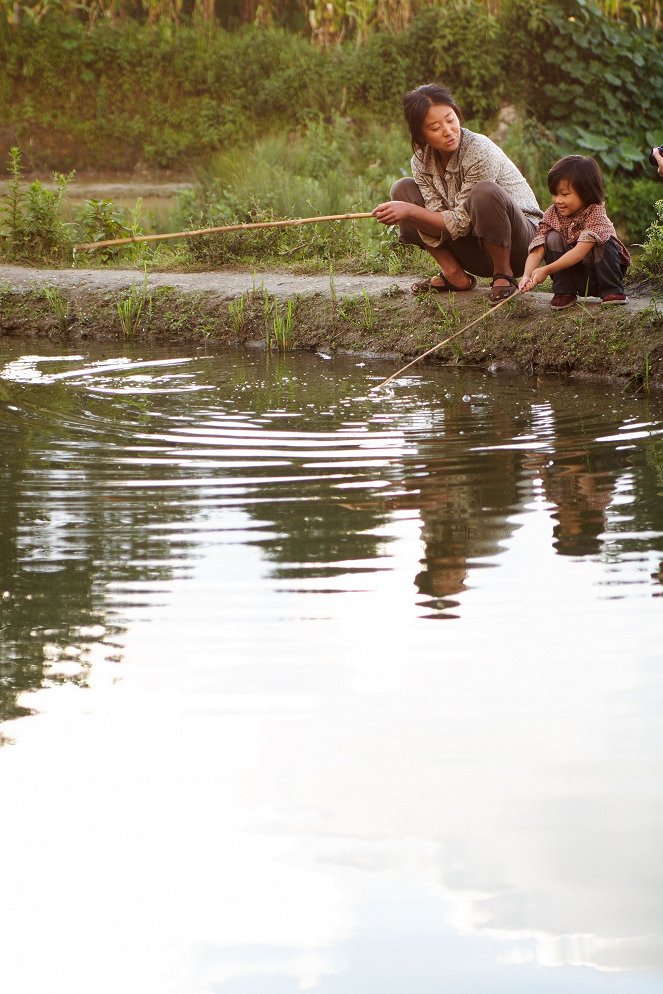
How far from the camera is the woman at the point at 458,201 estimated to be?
16.6 feet

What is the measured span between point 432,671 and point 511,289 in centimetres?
334

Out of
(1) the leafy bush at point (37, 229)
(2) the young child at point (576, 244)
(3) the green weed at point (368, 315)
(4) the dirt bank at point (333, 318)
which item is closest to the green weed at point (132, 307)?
(4) the dirt bank at point (333, 318)

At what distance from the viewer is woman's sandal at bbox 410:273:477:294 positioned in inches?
223

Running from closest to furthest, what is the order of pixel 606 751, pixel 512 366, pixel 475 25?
1. pixel 606 751
2. pixel 512 366
3. pixel 475 25

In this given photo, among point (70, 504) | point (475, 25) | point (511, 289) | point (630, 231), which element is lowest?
point (70, 504)

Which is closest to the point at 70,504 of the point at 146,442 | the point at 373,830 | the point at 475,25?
the point at 146,442

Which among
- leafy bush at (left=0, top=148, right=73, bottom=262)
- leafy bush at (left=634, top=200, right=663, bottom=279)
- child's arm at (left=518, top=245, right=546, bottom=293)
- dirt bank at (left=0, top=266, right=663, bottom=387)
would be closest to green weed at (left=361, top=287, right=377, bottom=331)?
dirt bank at (left=0, top=266, right=663, bottom=387)

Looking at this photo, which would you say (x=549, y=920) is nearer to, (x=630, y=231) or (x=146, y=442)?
(x=146, y=442)

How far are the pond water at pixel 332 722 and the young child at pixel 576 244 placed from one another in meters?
1.45

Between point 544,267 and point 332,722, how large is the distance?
3204 millimetres

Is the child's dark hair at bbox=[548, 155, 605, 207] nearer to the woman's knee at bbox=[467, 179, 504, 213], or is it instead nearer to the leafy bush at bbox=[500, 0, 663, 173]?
the woman's knee at bbox=[467, 179, 504, 213]

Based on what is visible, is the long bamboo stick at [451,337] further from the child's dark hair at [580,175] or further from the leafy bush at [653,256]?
the leafy bush at [653,256]

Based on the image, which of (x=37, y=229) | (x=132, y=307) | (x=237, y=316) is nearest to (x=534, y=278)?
(x=237, y=316)

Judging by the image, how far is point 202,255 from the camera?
25.0ft
